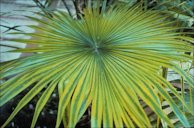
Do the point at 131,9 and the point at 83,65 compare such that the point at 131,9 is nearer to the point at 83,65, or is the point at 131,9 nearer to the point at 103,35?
the point at 103,35

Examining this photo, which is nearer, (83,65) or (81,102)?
(81,102)

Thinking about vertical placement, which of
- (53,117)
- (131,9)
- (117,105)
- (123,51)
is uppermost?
(131,9)

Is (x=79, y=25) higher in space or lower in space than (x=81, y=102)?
higher

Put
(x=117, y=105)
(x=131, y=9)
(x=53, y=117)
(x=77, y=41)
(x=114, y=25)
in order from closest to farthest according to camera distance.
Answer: (x=117, y=105) → (x=77, y=41) → (x=114, y=25) → (x=131, y=9) → (x=53, y=117)

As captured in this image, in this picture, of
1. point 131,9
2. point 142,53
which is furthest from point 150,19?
point 142,53

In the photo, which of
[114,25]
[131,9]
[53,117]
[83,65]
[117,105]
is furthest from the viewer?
[53,117]

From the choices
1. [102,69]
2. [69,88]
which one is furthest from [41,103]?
[102,69]

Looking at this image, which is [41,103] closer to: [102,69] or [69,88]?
[69,88]
